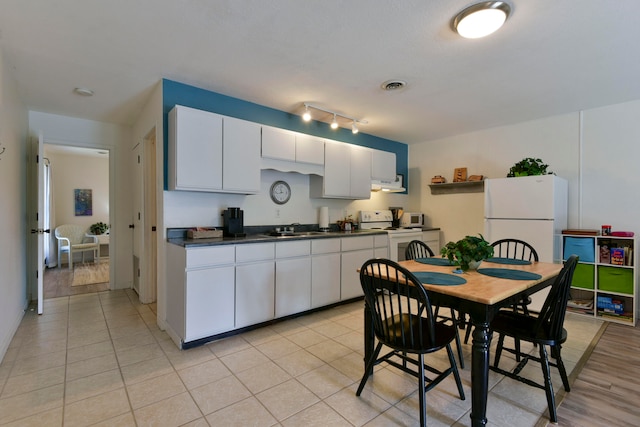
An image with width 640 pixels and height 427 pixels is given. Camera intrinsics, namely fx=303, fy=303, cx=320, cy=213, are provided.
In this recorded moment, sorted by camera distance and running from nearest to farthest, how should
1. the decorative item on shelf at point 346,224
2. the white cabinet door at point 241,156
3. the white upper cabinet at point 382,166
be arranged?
the white cabinet door at point 241,156, the decorative item on shelf at point 346,224, the white upper cabinet at point 382,166

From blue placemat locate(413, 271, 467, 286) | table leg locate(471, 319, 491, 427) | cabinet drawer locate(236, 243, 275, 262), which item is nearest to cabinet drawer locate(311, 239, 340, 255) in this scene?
cabinet drawer locate(236, 243, 275, 262)

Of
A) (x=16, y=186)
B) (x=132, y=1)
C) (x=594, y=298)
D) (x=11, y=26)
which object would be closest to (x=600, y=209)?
(x=594, y=298)

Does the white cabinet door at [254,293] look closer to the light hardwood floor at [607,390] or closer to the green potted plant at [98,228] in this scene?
the light hardwood floor at [607,390]

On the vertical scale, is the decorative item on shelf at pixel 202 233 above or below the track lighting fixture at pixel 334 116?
below

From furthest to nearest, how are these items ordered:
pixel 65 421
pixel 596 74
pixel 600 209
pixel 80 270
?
pixel 80 270, pixel 600 209, pixel 596 74, pixel 65 421

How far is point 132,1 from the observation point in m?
1.81

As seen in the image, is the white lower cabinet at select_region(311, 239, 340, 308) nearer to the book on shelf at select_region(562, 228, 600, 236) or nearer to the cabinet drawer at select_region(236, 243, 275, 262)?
the cabinet drawer at select_region(236, 243, 275, 262)

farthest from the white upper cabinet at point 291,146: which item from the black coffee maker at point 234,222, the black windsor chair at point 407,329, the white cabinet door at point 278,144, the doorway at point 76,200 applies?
the doorway at point 76,200

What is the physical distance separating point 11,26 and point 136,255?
2.87 m

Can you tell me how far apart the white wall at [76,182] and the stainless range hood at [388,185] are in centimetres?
644

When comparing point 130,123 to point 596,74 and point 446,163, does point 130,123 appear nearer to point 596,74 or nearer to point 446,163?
point 446,163

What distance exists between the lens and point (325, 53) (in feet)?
7.89

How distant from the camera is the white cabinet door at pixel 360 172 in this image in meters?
4.21

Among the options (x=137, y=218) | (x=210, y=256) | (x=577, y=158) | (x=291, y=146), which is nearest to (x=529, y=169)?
(x=577, y=158)
